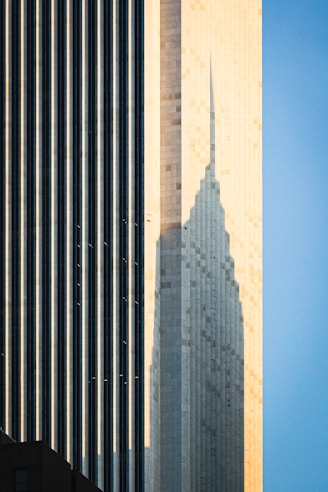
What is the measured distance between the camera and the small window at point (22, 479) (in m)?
127

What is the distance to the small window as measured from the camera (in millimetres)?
127312

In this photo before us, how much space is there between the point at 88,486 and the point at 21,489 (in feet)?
Answer: 28.7

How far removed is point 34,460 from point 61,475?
154 inches

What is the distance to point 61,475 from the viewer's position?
429 ft

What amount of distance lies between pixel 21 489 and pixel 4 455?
2492mm

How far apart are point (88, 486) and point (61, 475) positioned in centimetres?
519

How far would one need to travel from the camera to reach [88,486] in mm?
135375

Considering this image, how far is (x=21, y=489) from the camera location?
419ft

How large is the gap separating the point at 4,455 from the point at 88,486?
9795mm

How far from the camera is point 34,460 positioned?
127312 mm

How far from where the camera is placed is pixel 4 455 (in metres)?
128

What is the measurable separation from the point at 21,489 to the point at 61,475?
12.7ft

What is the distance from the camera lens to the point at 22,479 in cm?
12731
